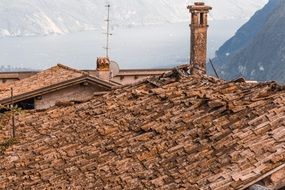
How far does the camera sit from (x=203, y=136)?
10555 mm

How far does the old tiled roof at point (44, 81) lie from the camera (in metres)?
22.1

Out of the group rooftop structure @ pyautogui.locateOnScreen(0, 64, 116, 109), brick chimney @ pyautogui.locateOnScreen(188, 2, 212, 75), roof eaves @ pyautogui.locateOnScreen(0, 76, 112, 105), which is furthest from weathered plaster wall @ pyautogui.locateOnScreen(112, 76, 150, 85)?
roof eaves @ pyautogui.locateOnScreen(0, 76, 112, 105)

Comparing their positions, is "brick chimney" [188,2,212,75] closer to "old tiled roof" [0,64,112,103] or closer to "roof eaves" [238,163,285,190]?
"old tiled roof" [0,64,112,103]

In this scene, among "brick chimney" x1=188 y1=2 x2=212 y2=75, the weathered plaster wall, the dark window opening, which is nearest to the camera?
the dark window opening

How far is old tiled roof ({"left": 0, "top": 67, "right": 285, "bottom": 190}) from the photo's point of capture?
9.26m

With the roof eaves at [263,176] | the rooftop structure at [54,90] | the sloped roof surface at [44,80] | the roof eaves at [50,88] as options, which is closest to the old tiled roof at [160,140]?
the roof eaves at [263,176]

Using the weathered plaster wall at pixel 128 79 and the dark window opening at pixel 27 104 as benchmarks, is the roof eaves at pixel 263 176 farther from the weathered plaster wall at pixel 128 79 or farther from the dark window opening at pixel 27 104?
the weathered plaster wall at pixel 128 79

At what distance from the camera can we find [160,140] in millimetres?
11203

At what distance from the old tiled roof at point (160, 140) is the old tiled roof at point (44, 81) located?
6.62 metres

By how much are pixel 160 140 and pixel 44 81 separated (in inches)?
506

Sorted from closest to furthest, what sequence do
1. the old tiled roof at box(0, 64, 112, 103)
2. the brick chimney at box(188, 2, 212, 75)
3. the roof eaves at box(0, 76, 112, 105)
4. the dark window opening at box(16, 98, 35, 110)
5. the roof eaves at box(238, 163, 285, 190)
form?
the roof eaves at box(238, 163, 285, 190), the roof eaves at box(0, 76, 112, 105), the dark window opening at box(16, 98, 35, 110), the old tiled roof at box(0, 64, 112, 103), the brick chimney at box(188, 2, 212, 75)

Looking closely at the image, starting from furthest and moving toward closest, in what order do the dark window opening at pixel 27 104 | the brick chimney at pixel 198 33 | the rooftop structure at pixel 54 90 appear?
the brick chimney at pixel 198 33, the dark window opening at pixel 27 104, the rooftop structure at pixel 54 90

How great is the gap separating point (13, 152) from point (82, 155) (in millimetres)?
2287

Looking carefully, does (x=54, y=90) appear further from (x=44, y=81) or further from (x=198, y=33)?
(x=198, y=33)
